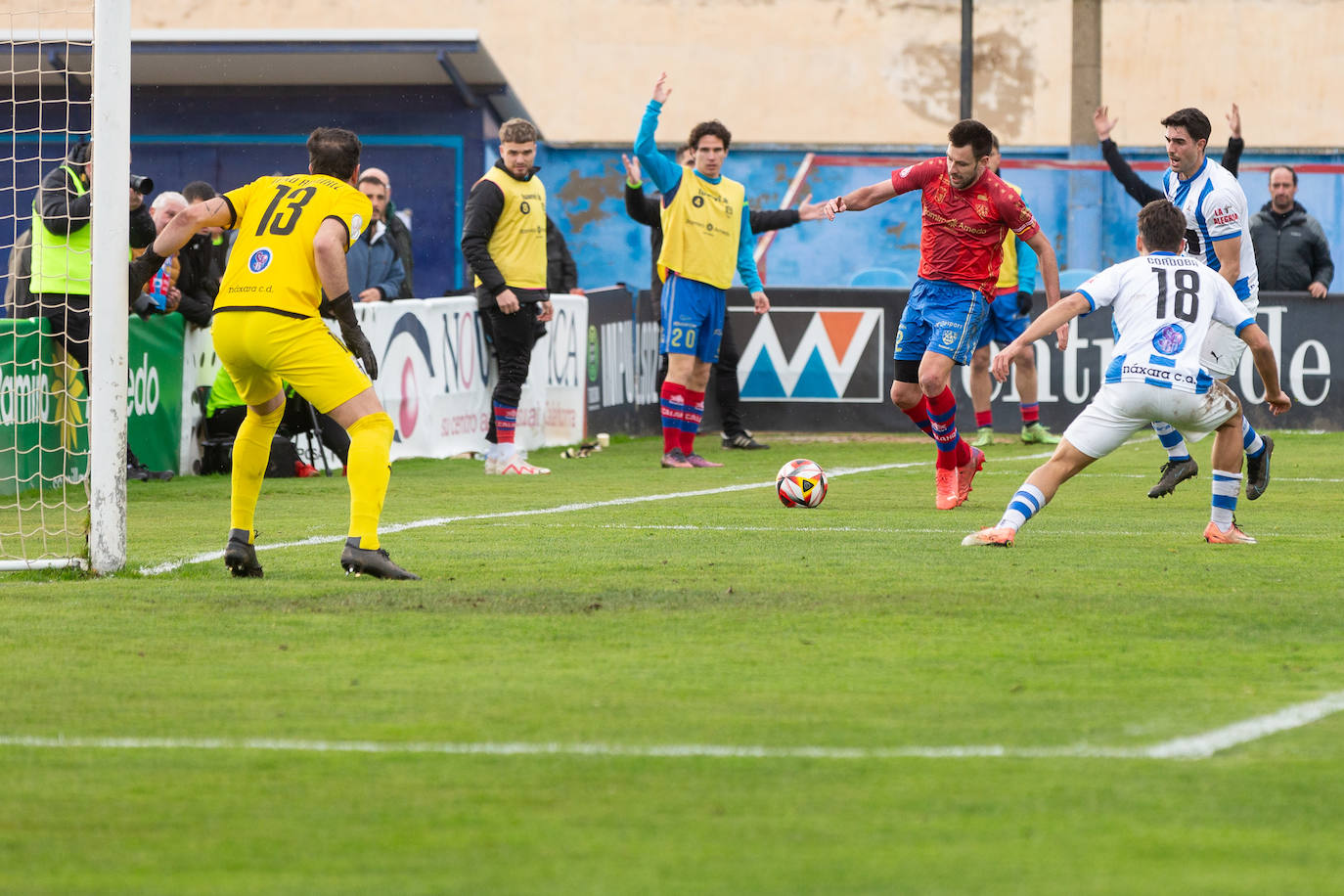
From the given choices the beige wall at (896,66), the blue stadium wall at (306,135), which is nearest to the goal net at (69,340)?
the blue stadium wall at (306,135)

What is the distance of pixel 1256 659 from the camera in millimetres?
5742

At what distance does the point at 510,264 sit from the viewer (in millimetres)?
13406

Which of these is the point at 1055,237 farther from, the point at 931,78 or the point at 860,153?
the point at 931,78

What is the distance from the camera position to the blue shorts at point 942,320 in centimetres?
1047

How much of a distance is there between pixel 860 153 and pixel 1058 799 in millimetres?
26951

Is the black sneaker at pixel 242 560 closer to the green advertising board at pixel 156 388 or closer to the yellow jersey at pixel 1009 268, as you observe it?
the green advertising board at pixel 156 388

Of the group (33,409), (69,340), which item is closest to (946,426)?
A: (69,340)

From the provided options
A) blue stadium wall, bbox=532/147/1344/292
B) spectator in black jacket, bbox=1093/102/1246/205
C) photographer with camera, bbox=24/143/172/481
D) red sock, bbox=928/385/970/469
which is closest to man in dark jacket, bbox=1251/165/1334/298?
spectator in black jacket, bbox=1093/102/1246/205

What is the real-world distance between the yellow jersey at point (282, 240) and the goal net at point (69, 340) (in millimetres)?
536

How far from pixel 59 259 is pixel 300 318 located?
499cm

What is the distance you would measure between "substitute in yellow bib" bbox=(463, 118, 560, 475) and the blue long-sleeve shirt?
75cm

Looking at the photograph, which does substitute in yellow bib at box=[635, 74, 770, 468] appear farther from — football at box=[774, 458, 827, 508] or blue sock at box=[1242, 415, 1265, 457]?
blue sock at box=[1242, 415, 1265, 457]

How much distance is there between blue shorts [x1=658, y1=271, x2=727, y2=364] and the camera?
45.0ft

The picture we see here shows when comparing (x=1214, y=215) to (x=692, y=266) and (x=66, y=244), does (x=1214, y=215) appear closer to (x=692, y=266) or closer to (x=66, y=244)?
(x=692, y=266)
